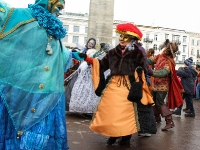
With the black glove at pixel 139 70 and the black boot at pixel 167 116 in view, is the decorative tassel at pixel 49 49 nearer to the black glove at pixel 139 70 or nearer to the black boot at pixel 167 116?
the black glove at pixel 139 70

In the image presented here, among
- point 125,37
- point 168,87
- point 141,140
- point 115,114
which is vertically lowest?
point 141,140

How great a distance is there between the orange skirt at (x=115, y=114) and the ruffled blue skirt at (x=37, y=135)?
1.19 metres

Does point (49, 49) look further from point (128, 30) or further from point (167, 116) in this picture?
point (167, 116)

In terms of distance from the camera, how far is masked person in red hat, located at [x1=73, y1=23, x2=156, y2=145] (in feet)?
12.9

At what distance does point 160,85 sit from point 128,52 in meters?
1.74

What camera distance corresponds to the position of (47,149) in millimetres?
2674

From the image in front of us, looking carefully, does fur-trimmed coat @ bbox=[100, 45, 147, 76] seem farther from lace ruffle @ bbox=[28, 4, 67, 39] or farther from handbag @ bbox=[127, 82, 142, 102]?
lace ruffle @ bbox=[28, 4, 67, 39]

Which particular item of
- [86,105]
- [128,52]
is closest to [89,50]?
[86,105]

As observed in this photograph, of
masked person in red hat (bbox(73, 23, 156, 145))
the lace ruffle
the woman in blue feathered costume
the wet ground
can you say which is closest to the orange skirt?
masked person in red hat (bbox(73, 23, 156, 145))

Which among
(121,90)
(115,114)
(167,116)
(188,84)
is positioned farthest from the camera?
(188,84)

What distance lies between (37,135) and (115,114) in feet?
4.87

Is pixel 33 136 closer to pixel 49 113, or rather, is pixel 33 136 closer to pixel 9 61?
pixel 49 113

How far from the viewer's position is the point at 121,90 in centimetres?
407

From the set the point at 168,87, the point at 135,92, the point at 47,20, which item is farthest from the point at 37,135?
the point at 168,87
